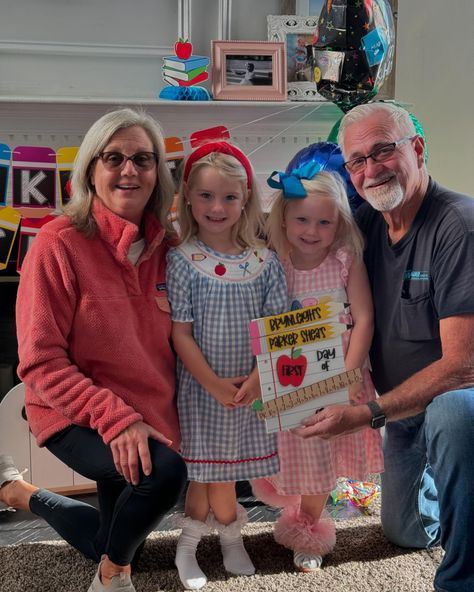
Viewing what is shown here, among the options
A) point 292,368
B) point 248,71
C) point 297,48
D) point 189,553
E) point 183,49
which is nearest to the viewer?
point 292,368

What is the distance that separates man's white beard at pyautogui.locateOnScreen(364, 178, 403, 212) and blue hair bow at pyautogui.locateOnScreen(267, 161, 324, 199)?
0.54 ft

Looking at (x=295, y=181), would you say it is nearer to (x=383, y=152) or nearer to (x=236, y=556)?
(x=383, y=152)

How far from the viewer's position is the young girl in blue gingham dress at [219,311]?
1.63 meters

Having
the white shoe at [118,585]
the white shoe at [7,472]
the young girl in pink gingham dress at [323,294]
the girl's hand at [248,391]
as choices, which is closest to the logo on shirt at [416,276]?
the young girl in pink gingham dress at [323,294]

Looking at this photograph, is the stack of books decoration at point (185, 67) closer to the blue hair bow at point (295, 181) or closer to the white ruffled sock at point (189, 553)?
the blue hair bow at point (295, 181)

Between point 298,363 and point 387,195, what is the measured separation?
1.60ft

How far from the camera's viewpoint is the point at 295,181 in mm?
1658

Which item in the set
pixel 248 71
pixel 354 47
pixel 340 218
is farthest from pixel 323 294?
pixel 248 71

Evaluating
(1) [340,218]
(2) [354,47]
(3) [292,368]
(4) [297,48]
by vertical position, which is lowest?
(3) [292,368]

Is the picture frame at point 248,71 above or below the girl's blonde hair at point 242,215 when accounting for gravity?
above

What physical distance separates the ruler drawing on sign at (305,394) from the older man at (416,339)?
0.05 m

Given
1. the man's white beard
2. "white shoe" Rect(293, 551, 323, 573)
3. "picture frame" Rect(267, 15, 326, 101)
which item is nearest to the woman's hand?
"white shoe" Rect(293, 551, 323, 573)

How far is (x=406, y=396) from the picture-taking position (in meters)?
1.56

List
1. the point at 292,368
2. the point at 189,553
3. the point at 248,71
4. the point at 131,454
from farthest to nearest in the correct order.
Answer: the point at 248,71 < the point at 189,553 < the point at 292,368 < the point at 131,454
